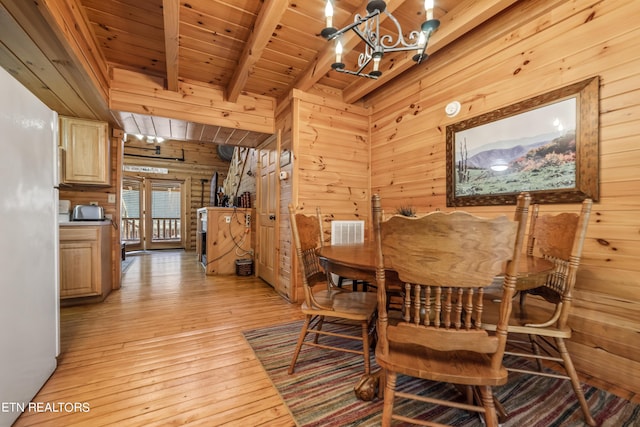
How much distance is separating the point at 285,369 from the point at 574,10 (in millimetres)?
3011

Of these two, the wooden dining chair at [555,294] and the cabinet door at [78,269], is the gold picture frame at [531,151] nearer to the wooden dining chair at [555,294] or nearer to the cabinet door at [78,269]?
the wooden dining chair at [555,294]

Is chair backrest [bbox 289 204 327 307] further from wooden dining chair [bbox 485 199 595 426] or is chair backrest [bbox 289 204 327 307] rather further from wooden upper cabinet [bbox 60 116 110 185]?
wooden upper cabinet [bbox 60 116 110 185]

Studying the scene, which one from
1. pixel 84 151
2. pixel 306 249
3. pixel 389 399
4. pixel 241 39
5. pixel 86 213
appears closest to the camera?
pixel 389 399

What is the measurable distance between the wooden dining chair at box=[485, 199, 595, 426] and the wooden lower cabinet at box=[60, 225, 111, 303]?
3.63 meters

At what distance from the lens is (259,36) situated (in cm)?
205

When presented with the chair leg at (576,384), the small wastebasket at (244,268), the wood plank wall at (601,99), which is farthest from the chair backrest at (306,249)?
the small wastebasket at (244,268)

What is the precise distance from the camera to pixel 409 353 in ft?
3.55

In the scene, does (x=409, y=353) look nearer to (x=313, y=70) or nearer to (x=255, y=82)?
(x=313, y=70)

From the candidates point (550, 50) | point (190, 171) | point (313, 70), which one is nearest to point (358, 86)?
point (313, 70)

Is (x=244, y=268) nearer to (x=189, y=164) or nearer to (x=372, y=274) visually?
(x=372, y=274)

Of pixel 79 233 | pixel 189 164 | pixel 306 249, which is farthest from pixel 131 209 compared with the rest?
pixel 306 249

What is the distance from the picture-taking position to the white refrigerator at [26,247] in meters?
1.17

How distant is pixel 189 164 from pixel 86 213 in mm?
4583

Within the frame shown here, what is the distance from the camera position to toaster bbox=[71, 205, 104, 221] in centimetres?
310
